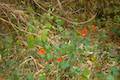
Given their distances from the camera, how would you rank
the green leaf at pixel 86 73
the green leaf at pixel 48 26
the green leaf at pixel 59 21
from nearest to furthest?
the green leaf at pixel 86 73
the green leaf at pixel 48 26
the green leaf at pixel 59 21

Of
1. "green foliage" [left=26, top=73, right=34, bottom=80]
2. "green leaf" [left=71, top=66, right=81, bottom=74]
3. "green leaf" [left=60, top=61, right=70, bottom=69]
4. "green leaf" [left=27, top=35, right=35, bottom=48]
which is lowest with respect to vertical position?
"green foliage" [left=26, top=73, right=34, bottom=80]

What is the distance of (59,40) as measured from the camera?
369 centimetres

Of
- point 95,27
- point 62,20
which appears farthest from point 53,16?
point 95,27

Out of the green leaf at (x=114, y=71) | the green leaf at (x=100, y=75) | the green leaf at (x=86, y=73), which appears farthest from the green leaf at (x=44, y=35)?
the green leaf at (x=114, y=71)

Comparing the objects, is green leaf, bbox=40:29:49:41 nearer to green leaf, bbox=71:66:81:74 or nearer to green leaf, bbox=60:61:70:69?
green leaf, bbox=60:61:70:69

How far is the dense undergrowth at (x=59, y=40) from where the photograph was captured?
3369 millimetres

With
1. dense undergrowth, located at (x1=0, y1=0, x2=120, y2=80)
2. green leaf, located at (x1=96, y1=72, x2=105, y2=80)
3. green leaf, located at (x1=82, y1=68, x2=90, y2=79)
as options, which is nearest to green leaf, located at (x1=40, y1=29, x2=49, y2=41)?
dense undergrowth, located at (x1=0, y1=0, x2=120, y2=80)

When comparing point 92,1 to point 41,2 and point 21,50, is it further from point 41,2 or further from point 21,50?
point 21,50

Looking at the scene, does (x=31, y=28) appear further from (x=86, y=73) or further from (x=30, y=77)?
(x=86, y=73)

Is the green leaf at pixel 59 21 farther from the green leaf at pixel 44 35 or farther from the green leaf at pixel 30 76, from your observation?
the green leaf at pixel 30 76

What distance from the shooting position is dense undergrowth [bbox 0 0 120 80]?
3369 millimetres

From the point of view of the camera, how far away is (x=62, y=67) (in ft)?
11.0

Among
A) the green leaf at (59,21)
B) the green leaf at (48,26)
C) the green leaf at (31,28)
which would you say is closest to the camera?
the green leaf at (31,28)

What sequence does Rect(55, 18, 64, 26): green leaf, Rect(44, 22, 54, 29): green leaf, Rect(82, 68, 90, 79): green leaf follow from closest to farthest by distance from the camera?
Rect(82, 68, 90, 79): green leaf
Rect(44, 22, 54, 29): green leaf
Rect(55, 18, 64, 26): green leaf
